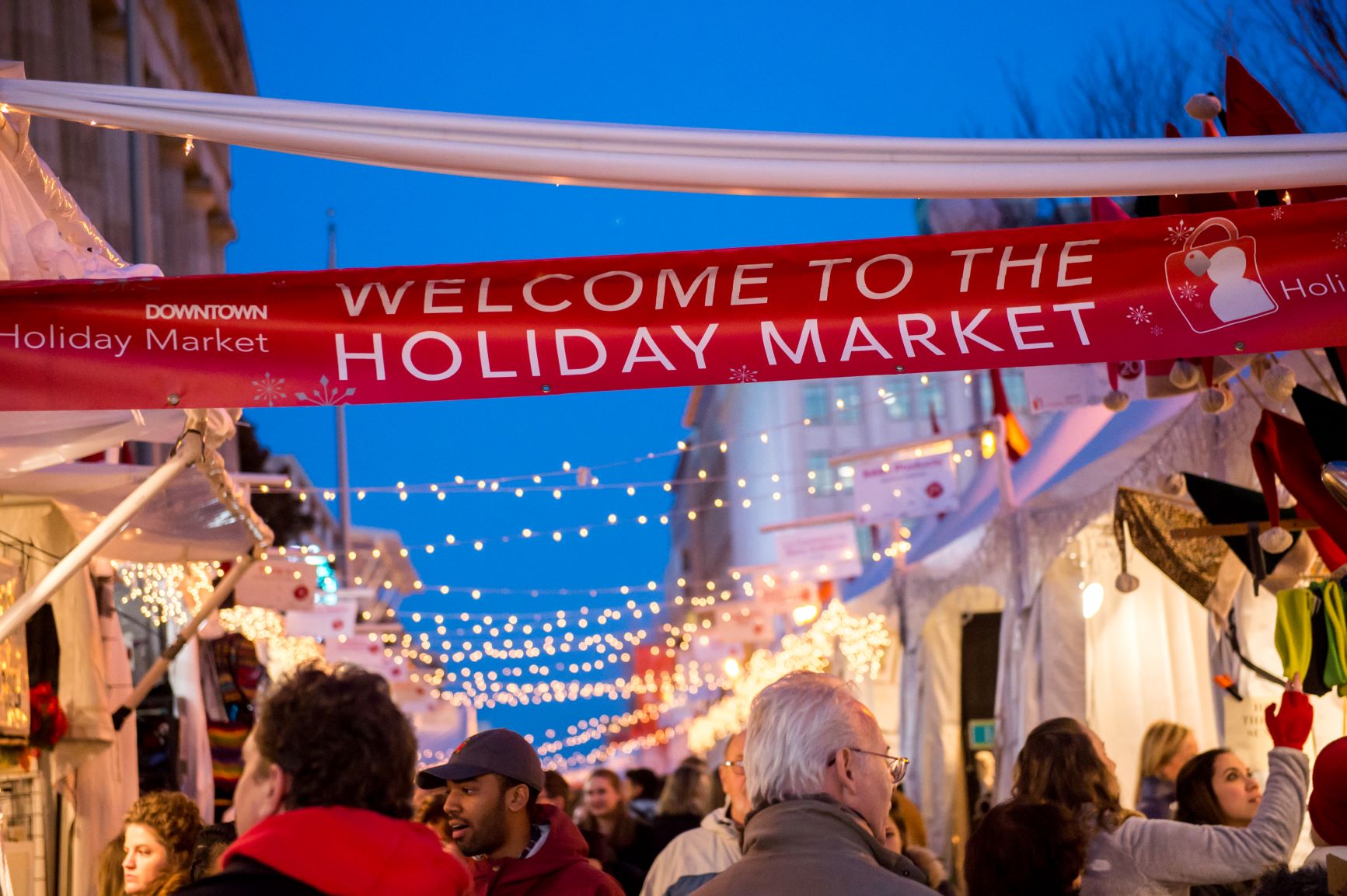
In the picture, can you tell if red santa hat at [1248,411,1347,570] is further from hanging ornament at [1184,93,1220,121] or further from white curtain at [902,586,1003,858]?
white curtain at [902,586,1003,858]

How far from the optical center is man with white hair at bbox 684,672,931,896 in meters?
3.00

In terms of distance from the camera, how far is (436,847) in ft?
9.09

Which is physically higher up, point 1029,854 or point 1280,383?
point 1280,383

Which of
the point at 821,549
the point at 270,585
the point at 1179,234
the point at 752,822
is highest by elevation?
the point at 1179,234

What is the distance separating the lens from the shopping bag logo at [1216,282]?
14.1 ft

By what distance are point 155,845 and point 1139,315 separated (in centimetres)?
386

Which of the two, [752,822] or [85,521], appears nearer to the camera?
[752,822]

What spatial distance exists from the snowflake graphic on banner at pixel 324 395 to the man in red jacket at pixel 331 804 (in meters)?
1.49

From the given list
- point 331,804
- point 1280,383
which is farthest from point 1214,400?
point 331,804

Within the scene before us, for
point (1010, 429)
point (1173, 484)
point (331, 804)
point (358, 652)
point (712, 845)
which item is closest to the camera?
point (331, 804)

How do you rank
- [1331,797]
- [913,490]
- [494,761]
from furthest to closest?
[913,490] < [494,761] < [1331,797]

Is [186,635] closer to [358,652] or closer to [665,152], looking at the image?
Answer: [665,152]

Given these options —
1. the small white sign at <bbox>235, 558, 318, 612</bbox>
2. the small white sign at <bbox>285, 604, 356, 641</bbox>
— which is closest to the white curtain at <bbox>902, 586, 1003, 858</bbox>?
the small white sign at <bbox>235, 558, 318, 612</bbox>

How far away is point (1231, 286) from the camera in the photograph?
14.2 ft
